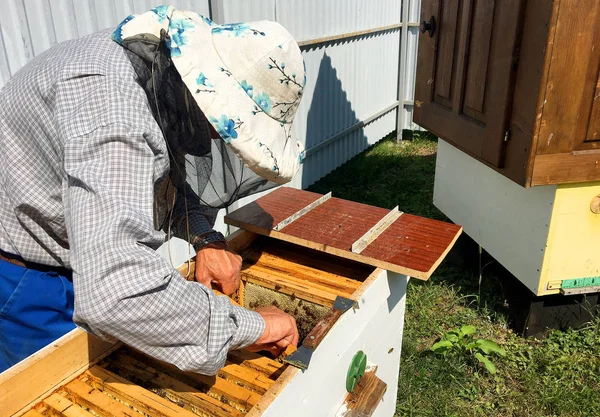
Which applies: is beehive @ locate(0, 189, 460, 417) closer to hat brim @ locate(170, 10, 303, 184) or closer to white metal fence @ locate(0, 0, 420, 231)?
hat brim @ locate(170, 10, 303, 184)

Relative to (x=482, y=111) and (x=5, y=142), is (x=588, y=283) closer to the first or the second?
(x=482, y=111)

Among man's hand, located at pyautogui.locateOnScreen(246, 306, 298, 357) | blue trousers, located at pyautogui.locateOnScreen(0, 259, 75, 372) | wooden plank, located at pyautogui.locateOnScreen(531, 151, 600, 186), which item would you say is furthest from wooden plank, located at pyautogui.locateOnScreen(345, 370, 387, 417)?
wooden plank, located at pyautogui.locateOnScreen(531, 151, 600, 186)

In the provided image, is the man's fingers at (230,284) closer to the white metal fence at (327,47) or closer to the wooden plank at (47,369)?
the wooden plank at (47,369)

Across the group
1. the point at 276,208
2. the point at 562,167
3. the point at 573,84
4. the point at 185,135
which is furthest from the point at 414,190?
the point at 185,135

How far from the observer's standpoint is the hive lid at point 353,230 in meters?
1.77

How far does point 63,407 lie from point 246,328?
49cm

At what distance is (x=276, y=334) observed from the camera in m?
1.46

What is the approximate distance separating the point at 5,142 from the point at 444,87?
2.63 m

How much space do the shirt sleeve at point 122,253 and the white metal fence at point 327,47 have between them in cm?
159

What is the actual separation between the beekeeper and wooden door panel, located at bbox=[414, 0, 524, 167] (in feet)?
4.67

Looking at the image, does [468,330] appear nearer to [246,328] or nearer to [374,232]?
[374,232]

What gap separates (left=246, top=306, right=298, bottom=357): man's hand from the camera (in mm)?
1444

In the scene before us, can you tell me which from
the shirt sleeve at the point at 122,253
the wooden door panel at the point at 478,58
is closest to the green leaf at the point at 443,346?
the wooden door panel at the point at 478,58

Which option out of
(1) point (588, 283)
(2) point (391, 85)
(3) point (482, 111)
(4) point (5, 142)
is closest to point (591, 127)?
(3) point (482, 111)
